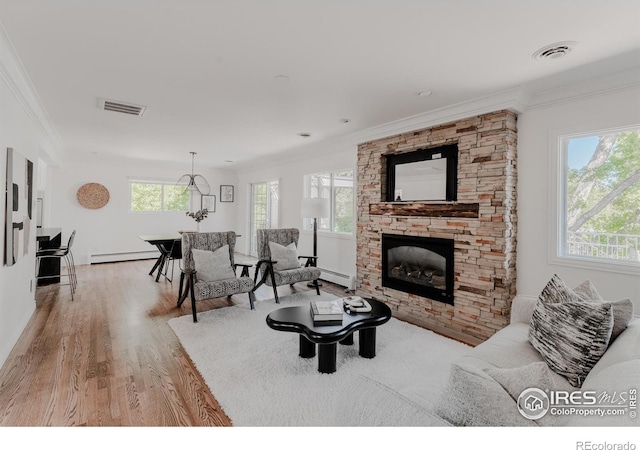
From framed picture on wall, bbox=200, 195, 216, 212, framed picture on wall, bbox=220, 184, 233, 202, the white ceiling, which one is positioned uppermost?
the white ceiling

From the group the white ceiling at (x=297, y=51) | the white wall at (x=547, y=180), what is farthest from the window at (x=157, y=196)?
the white wall at (x=547, y=180)

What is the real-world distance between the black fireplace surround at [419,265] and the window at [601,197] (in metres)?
1.08

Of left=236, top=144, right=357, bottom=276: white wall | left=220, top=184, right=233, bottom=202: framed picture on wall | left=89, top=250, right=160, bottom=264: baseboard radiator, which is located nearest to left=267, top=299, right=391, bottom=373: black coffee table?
left=236, top=144, right=357, bottom=276: white wall

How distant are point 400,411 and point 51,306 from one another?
467 cm

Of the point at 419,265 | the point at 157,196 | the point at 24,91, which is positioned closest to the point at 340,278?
the point at 419,265

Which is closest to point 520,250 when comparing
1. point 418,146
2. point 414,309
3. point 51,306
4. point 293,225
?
point 414,309

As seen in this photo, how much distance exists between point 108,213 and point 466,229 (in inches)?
289

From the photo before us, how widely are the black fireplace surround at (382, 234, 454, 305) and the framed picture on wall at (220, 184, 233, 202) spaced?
5.68m

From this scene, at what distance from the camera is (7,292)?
2.68m

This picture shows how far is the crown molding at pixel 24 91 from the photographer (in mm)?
2232

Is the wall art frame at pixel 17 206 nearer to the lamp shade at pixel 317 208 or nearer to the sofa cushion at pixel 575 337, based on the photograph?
the lamp shade at pixel 317 208

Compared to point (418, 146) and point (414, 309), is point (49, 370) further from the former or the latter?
point (418, 146)

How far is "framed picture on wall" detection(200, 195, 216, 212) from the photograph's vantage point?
8320 mm

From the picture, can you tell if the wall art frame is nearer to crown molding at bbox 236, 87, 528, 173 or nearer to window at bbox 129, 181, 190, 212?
crown molding at bbox 236, 87, 528, 173
